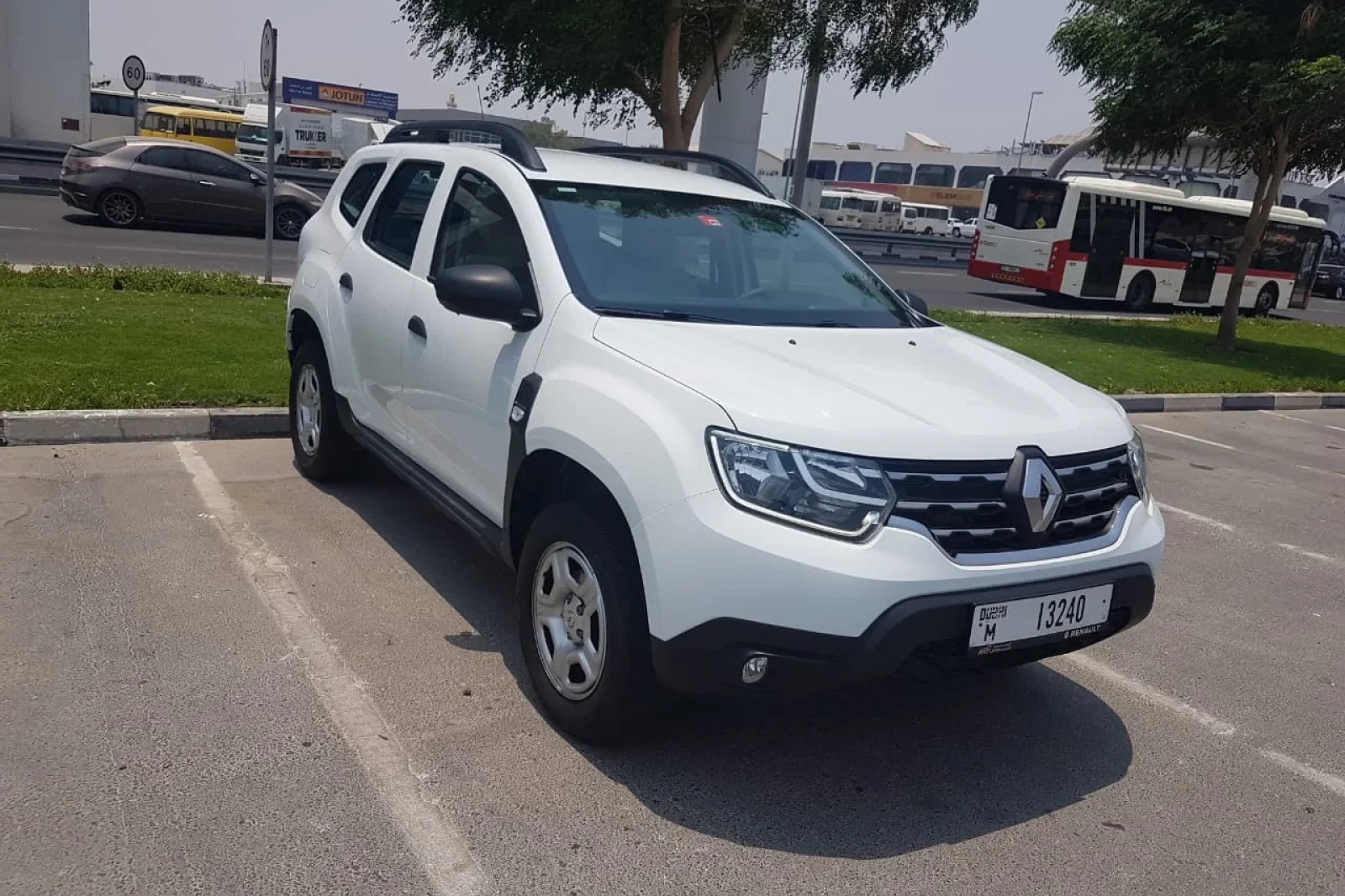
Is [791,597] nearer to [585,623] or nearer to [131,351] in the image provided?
[585,623]

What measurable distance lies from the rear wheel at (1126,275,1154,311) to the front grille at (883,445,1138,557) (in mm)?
24951

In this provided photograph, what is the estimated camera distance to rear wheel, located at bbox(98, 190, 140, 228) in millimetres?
18656

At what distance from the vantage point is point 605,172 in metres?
4.79

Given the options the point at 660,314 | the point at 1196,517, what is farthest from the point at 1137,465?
the point at 1196,517

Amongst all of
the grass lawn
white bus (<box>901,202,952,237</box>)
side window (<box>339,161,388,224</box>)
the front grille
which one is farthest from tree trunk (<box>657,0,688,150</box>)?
white bus (<box>901,202,952,237</box>)

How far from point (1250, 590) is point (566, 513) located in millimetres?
4202

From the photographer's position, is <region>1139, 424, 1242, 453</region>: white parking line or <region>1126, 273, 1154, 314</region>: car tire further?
<region>1126, 273, 1154, 314</region>: car tire

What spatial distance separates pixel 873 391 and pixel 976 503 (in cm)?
48

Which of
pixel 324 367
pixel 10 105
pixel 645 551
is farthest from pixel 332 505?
pixel 10 105

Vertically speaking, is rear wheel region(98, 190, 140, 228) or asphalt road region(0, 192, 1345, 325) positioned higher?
rear wheel region(98, 190, 140, 228)

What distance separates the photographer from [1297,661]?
5059 mm

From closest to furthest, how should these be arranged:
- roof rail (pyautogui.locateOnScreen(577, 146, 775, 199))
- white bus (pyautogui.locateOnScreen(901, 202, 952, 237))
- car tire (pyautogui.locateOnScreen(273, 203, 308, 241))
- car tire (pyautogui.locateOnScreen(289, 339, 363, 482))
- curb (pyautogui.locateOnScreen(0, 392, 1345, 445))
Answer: roof rail (pyautogui.locateOnScreen(577, 146, 775, 199)) → car tire (pyautogui.locateOnScreen(289, 339, 363, 482)) → curb (pyautogui.locateOnScreen(0, 392, 1345, 445)) → car tire (pyautogui.locateOnScreen(273, 203, 308, 241)) → white bus (pyautogui.locateOnScreen(901, 202, 952, 237))

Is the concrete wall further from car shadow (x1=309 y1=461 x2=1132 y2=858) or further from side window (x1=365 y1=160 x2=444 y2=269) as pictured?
car shadow (x1=309 y1=461 x2=1132 y2=858)

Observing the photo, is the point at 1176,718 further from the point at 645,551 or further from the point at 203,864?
the point at 203,864
